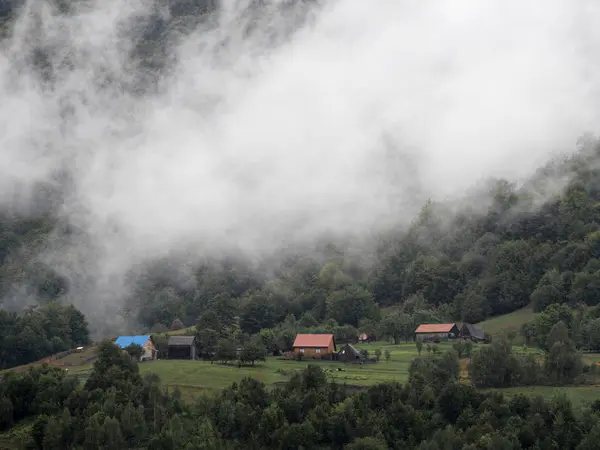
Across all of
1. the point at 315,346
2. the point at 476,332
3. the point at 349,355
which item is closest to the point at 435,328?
the point at 476,332

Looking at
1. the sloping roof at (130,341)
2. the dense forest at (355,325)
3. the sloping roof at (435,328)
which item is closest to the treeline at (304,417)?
the dense forest at (355,325)

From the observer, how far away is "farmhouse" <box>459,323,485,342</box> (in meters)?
106

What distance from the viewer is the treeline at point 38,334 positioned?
4651 inches

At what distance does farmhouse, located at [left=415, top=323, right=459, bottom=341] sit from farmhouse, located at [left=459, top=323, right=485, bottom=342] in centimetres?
153

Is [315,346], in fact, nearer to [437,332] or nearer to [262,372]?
[262,372]

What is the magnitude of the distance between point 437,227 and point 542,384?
90.3 m

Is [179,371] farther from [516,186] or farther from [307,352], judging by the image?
[516,186]

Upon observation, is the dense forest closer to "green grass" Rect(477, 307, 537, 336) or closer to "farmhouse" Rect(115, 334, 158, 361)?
"green grass" Rect(477, 307, 537, 336)

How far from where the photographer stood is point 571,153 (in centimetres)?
15938

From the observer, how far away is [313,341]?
4063 inches

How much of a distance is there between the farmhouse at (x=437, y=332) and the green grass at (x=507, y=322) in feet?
18.1

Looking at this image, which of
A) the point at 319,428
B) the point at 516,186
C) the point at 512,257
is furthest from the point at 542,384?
the point at 516,186

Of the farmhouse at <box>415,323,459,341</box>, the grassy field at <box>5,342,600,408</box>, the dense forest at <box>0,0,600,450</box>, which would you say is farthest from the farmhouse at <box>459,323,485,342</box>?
the grassy field at <box>5,342,600,408</box>

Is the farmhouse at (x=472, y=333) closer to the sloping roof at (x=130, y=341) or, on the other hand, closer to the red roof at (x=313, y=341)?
the red roof at (x=313, y=341)
